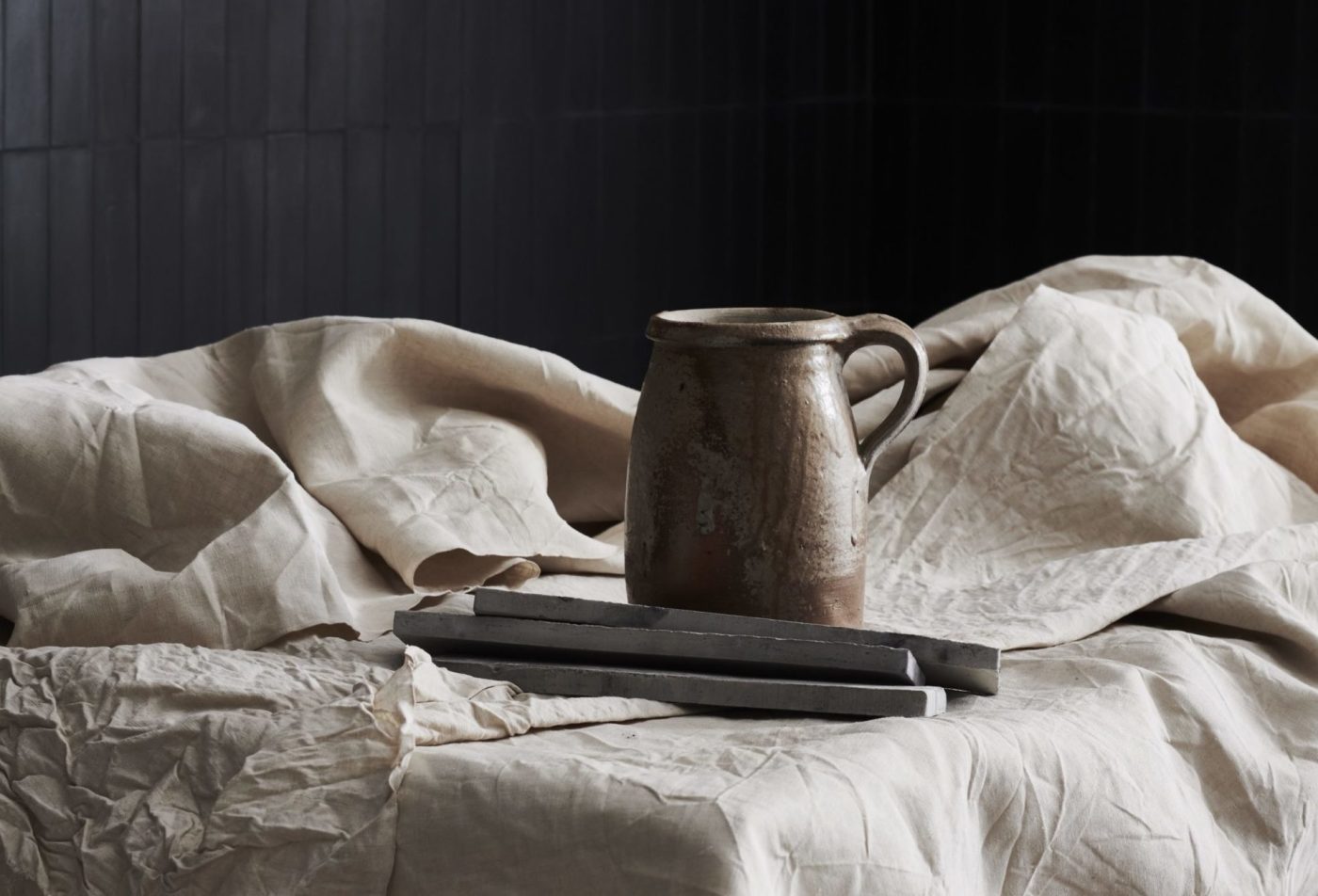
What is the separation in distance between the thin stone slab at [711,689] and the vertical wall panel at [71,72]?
1664mm

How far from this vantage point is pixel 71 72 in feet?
8.76

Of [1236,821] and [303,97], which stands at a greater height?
[303,97]

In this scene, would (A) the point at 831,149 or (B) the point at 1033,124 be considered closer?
(B) the point at 1033,124

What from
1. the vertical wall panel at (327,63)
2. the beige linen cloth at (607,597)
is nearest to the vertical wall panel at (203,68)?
the vertical wall panel at (327,63)

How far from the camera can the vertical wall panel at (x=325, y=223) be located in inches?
124

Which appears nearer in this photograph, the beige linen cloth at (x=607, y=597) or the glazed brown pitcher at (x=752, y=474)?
the beige linen cloth at (x=607, y=597)

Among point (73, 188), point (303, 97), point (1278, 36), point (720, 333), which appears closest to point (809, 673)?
point (720, 333)

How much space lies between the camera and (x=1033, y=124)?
4.06 meters

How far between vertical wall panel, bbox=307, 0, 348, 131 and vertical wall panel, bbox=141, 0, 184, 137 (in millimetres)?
305

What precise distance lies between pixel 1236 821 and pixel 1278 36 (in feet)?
8.66

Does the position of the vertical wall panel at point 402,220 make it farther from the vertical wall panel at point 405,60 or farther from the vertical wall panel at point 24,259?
the vertical wall panel at point 24,259

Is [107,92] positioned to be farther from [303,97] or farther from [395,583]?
[395,583]

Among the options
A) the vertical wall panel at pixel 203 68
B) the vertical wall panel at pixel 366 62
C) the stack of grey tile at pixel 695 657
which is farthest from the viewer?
the vertical wall panel at pixel 366 62

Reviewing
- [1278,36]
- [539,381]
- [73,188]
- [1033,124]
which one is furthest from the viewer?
[1033,124]
